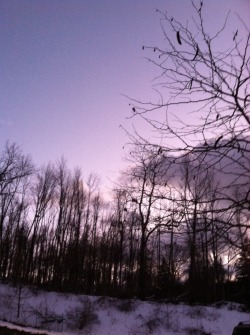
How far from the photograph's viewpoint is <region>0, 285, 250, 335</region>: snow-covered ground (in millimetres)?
18562

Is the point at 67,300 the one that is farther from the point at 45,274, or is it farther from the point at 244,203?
the point at 244,203

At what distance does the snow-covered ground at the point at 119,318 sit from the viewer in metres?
18.6

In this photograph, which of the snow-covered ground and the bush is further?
the bush

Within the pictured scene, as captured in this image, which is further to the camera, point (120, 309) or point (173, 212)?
point (120, 309)

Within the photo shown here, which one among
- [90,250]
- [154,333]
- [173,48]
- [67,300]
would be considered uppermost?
[90,250]

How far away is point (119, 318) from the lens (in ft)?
67.9

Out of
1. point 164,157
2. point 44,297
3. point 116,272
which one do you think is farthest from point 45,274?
point 164,157

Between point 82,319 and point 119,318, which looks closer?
point 82,319

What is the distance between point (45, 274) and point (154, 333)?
1143 inches

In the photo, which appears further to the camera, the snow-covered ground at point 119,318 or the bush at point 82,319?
the bush at point 82,319

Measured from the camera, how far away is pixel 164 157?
14.3ft

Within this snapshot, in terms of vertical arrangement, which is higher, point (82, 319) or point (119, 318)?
point (119, 318)

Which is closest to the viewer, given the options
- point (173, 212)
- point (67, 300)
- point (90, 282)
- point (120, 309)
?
point (173, 212)

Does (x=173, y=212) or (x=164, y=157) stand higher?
(x=164, y=157)
